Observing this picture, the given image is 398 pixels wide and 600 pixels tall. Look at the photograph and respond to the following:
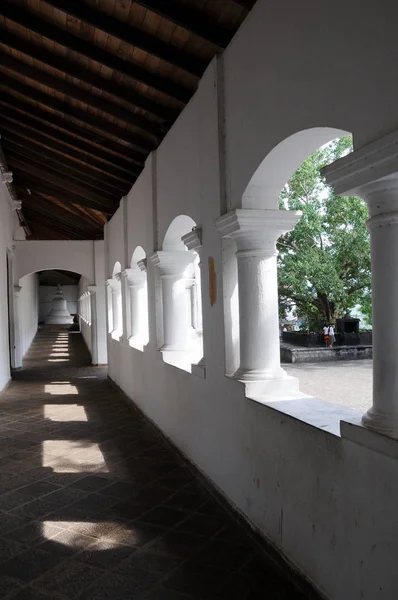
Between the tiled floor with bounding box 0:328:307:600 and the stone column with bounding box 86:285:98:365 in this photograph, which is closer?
the tiled floor with bounding box 0:328:307:600

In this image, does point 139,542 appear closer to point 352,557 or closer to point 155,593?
point 155,593

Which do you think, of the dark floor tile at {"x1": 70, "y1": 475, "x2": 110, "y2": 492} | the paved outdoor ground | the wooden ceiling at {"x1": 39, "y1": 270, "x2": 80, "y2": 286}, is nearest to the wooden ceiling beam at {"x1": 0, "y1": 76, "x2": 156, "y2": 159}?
the dark floor tile at {"x1": 70, "y1": 475, "x2": 110, "y2": 492}

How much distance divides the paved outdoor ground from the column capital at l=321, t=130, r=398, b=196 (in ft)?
18.2

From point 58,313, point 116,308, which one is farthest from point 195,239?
point 58,313

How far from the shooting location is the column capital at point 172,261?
20.9 feet

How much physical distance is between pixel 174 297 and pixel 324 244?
8.59 meters

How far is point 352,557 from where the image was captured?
259cm

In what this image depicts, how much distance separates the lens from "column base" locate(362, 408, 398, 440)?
235 centimetres

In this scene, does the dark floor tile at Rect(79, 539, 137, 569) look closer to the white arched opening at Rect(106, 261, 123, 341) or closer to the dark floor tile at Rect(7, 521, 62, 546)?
the dark floor tile at Rect(7, 521, 62, 546)

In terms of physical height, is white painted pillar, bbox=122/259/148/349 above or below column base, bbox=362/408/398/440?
above

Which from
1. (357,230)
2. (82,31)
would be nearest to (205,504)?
(82,31)

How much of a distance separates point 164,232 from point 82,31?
220 centimetres

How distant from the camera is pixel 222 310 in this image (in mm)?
4320

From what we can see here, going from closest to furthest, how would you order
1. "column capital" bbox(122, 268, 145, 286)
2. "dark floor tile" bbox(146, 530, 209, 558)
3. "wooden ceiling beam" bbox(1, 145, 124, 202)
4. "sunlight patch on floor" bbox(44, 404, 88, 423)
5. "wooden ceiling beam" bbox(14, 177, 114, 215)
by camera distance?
"dark floor tile" bbox(146, 530, 209, 558) → "sunlight patch on floor" bbox(44, 404, 88, 423) → "column capital" bbox(122, 268, 145, 286) → "wooden ceiling beam" bbox(1, 145, 124, 202) → "wooden ceiling beam" bbox(14, 177, 114, 215)
